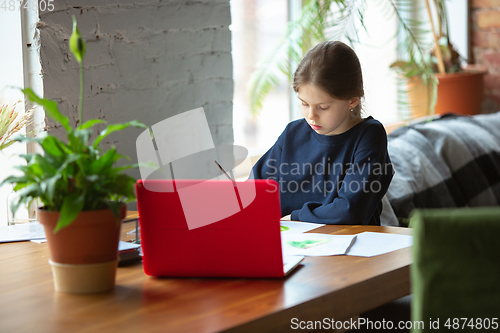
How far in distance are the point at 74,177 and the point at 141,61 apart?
102 centimetres

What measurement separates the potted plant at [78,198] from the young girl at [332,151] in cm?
A: 67

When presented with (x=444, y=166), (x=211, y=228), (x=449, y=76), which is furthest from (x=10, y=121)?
(x=449, y=76)

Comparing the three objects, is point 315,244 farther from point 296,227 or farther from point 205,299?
point 205,299

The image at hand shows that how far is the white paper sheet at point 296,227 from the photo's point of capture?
1295 millimetres

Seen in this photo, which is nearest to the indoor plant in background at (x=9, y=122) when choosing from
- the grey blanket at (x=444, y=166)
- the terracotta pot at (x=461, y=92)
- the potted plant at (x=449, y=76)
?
the grey blanket at (x=444, y=166)

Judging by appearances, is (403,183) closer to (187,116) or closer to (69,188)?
(187,116)

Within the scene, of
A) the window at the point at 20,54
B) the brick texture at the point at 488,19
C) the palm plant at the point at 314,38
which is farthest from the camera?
the brick texture at the point at 488,19

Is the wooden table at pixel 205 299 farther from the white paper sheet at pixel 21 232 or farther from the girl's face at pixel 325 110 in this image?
the girl's face at pixel 325 110

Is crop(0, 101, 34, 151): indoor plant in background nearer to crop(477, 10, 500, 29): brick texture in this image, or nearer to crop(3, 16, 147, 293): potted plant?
crop(3, 16, 147, 293): potted plant

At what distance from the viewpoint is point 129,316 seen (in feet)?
2.64

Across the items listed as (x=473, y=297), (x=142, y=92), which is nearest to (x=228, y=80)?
(x=142, y=92)

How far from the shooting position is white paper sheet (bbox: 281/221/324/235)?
1295 millimetres

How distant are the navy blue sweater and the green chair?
0.76 metres

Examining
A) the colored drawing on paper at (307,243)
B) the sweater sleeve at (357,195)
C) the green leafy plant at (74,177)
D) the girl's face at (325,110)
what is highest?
the girl's face at (325,110)
